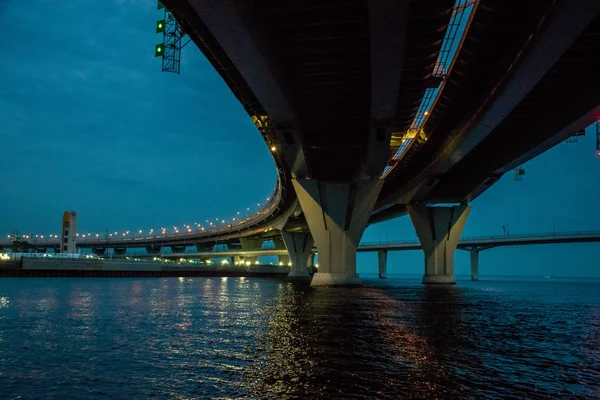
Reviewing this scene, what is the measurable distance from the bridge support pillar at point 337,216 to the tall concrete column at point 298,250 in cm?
6361

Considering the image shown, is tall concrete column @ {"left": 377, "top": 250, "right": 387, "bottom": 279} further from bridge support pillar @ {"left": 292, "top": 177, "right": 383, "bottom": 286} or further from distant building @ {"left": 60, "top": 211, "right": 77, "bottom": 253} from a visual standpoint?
bridge support pillar @ {"left": 292, "top": 177, "right": 383, "bottom": 286}

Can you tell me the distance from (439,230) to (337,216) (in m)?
30.6

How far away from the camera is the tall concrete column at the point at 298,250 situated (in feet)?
389

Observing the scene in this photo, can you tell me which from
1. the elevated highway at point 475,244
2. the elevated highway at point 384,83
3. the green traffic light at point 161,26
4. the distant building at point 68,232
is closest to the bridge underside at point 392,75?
the elevated highway at point 384,83

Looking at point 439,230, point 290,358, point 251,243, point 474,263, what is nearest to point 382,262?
point 474,263

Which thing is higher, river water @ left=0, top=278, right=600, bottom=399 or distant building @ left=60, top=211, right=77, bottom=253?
distant building @ left=60, top=211, right=77, bottom=253

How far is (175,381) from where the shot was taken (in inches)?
434

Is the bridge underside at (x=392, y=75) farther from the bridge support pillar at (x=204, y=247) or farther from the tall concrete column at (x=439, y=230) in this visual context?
the bridge support pillar at (x=204, y=247)

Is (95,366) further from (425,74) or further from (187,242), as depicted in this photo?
(187,242)

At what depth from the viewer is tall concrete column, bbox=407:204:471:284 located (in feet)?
251

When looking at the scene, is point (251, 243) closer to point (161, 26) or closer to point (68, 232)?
point (68, 232)

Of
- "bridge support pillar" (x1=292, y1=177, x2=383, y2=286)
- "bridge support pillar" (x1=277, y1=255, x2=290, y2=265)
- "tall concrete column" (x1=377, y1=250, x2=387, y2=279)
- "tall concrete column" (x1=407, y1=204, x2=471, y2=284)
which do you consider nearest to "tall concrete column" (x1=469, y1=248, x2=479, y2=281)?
"tall concrete column" (x1=377, y1=250, x2=387, y2=279)

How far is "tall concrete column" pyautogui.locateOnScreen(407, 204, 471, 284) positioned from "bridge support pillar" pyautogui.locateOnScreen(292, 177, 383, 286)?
25.7 m

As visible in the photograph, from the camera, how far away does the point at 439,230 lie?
7769 centimetres
